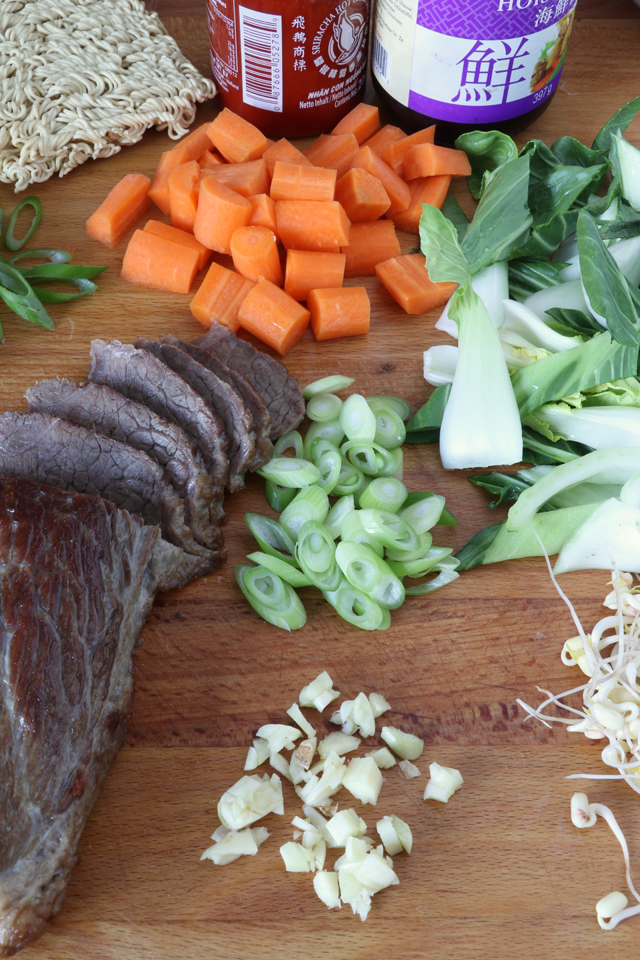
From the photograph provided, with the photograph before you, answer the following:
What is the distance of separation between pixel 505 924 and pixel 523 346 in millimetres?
1936

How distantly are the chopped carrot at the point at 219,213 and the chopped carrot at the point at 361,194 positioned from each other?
44cm

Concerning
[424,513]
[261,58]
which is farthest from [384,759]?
[261,58]

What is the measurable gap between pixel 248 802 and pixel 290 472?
1.09 meters

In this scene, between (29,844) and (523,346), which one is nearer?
(29,844)

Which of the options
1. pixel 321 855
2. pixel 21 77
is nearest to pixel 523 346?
pixel 321 855

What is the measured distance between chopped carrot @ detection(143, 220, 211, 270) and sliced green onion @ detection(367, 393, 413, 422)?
3.29 feet

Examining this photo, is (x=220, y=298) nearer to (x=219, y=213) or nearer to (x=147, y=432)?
(x=219, y=213)

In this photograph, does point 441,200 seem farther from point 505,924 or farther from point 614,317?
point 505,924

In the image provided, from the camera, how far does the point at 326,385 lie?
123 inches

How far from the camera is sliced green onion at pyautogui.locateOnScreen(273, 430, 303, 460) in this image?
303cm

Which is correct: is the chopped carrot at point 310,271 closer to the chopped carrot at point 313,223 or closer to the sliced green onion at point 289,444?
the chopped carrot at point 313,223

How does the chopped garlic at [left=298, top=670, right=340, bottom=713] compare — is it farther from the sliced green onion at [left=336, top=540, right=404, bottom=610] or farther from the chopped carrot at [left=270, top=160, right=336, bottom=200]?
the chopped carrot at [left=270, top=160, right=336, bottom=200]

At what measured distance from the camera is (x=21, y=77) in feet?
12.2

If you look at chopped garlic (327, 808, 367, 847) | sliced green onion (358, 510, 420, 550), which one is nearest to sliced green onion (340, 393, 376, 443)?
sliced green onion (358, 510, 420, 550)
